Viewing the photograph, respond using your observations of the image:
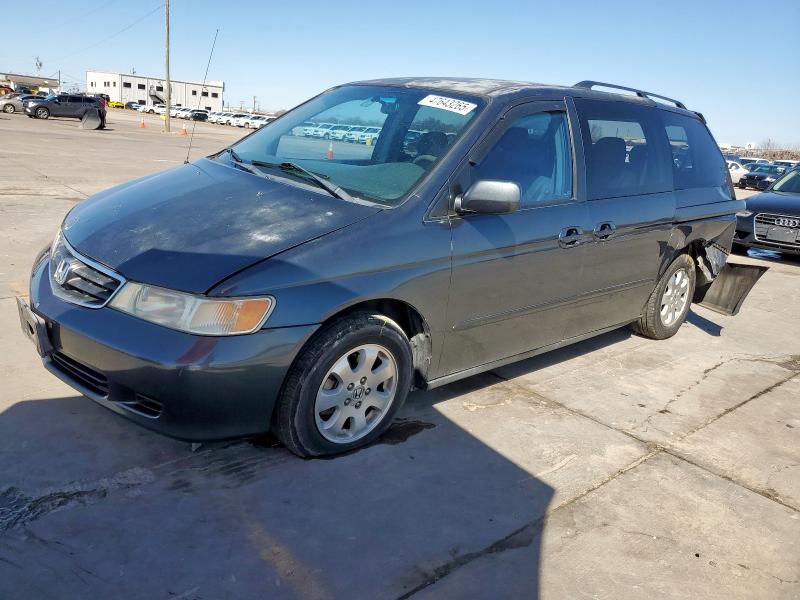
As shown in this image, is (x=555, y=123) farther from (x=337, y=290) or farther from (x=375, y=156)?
(x=337, y=290)

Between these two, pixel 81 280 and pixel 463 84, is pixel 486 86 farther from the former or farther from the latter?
pixel 81 280

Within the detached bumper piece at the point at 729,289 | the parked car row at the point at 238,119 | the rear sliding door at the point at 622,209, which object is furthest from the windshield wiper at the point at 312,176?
the parked car row at the point at 238,119

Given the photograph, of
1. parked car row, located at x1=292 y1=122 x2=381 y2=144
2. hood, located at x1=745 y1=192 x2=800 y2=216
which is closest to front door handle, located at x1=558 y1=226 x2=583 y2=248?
parked car row, located at x1=292 y1=122 x2=381 y2=144

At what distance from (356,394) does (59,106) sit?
4047 centimetres

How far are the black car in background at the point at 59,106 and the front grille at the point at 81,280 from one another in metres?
38.2

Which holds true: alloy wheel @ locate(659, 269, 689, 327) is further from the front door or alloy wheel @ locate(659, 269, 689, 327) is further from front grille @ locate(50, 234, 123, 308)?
front grille @ locate(50, 234, 123, 308)

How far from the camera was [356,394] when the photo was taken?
3158 millimetres

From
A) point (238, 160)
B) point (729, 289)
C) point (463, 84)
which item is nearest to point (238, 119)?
point (729, 289)

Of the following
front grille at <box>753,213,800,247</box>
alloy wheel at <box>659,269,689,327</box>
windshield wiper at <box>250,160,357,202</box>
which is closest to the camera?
windshield wiper at <box>250,160,357,202</box>

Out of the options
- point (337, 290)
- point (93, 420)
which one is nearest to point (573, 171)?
point (337, 290)

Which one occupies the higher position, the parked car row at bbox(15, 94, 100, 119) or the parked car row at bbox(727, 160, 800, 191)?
the parked car row at bbox(727, 160, 800, 191)

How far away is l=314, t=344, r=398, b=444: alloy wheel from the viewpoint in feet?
10.00

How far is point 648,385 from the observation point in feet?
15.0

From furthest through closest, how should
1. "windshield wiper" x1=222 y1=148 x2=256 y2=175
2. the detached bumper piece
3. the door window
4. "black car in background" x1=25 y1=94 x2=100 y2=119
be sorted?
"black car in background" x1=25 y1=94 x2=100 y2=119
the detached bumper piece
"windshield wiper" x1=222 y1=148 x2=256 y2=175
the door window
